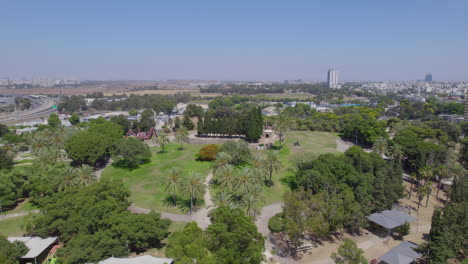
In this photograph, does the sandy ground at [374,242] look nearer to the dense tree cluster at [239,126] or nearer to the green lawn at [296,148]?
the green lawn at [296,148]

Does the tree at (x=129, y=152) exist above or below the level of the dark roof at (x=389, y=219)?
above

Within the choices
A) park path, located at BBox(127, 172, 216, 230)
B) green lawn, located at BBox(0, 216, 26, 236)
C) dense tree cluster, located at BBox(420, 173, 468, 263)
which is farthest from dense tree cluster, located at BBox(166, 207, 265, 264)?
green lawn, located at BBox(0, 216, 26, 236)

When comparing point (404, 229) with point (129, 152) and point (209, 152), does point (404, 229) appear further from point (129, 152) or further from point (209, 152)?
point (129, 152)

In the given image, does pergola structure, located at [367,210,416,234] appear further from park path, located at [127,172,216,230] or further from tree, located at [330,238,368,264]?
park path, located at [127,172,216,230]

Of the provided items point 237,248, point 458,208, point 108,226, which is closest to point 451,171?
point 458,208

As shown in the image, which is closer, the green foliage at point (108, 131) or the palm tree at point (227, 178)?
the palm tree at point (227, 178)

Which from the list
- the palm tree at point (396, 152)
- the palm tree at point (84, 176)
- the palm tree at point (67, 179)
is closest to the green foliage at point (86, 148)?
the palm tree at point (67, 179)

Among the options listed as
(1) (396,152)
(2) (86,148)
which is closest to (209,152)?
(2) (86,148)

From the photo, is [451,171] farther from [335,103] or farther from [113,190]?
[335,103]
